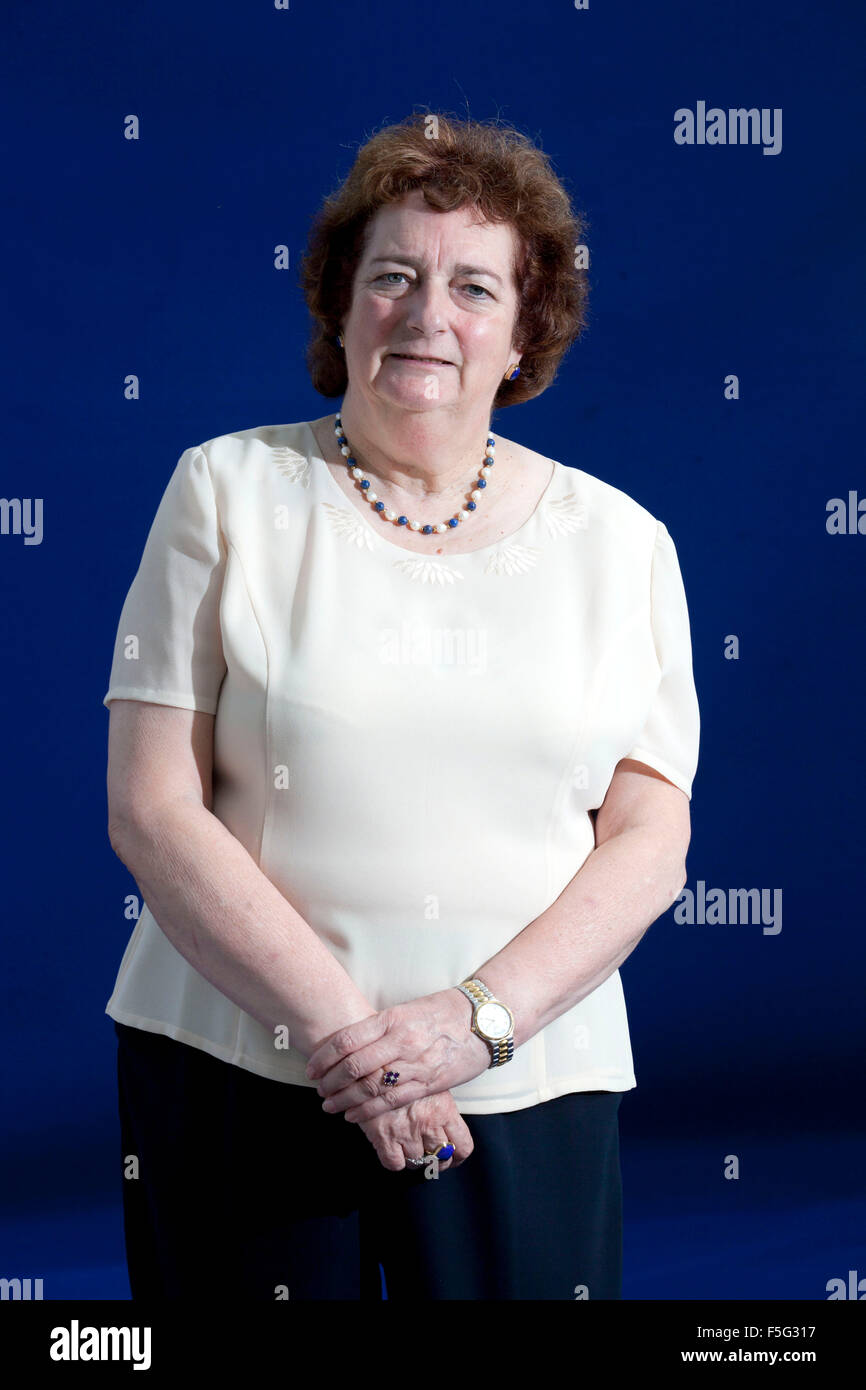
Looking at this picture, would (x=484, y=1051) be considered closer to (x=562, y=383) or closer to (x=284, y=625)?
(x=284, y=625)

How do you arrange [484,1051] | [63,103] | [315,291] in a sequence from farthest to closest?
[63,103] → [315,291] → [484,1051]

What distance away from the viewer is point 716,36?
2.91 metres

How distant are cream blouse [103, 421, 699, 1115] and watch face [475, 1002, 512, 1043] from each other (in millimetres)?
50

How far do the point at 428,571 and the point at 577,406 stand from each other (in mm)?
1527

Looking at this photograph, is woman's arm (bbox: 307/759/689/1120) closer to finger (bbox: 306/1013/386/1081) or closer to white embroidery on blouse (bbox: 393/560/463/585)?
finger (bbox: 306/1013/386/1081)

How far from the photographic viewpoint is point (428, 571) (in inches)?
60.3

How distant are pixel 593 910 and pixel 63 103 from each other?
6.36 feet

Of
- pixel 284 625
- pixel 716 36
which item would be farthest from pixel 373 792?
pixel 716 36

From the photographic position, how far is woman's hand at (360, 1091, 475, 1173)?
1.41 m

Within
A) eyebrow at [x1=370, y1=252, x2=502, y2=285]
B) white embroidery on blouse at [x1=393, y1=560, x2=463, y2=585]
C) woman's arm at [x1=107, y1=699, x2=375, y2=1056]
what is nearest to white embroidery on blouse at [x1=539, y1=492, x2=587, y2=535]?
white embroidery on blouse at [x1=393, y1=560, x2=463, y2=585]

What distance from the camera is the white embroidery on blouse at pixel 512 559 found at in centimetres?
155

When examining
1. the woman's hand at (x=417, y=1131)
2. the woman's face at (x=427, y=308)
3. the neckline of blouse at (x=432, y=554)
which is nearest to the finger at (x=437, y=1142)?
the woman's hand at (x=417, y=1131)

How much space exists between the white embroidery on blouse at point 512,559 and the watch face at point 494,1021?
0.40m
